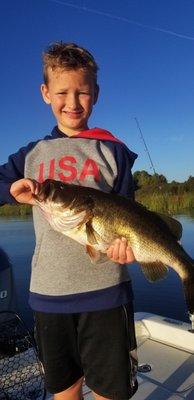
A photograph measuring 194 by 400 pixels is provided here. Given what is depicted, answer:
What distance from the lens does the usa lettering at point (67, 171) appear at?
2.71 meters

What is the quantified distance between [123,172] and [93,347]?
42.7 inches

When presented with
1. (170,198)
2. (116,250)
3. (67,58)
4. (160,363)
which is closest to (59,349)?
(116,250)

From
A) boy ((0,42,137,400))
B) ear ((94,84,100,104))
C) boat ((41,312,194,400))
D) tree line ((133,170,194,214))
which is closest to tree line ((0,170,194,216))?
tree line ((133,170,194,214))

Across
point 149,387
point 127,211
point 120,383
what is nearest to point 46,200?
point 127,211

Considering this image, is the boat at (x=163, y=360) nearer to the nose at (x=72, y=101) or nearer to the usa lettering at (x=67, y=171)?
the usa lettering at (x=67, y=171)

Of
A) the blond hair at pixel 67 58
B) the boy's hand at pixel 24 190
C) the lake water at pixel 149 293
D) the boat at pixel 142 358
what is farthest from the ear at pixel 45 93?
the lake water at pixel 149 293

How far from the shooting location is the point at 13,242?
17109 mm

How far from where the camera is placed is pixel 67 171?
274 centimetres

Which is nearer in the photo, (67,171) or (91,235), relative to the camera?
(91,235)

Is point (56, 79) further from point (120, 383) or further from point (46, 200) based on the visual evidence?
point (120, 383)

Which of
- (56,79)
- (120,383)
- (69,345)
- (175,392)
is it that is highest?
(56,79)

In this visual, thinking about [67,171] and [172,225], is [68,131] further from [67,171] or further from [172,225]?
[172,225]

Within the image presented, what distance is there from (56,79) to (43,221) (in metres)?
0.96

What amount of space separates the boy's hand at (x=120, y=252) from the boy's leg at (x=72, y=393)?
0.88 meters
